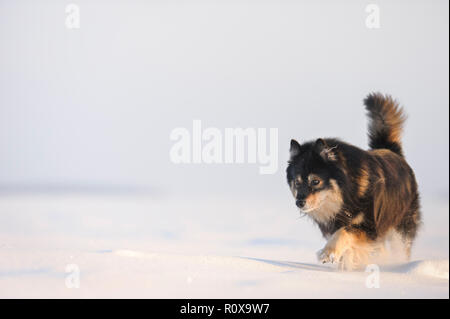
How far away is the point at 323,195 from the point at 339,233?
43cm

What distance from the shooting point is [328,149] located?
6.29 m

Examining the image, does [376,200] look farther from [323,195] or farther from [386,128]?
[386,128]

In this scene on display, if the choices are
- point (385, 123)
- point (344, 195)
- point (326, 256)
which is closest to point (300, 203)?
point (344, 195)

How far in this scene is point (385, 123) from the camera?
7.71 metres

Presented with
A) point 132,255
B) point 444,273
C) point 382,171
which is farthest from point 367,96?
point 132,255

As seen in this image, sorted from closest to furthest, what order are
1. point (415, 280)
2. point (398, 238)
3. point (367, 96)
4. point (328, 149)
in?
point (415, 280), point (328, 149), point (398, 238), point (367, 96)

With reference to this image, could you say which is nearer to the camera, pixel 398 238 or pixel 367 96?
pixel 398 238

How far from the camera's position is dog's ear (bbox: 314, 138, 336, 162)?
6.29 metres

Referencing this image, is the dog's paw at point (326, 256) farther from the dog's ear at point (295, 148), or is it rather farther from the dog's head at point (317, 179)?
the dog's ear at point (295, 148)

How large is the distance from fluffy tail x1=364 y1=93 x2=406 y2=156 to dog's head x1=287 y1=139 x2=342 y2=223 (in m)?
1.60

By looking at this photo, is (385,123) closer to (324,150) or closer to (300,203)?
(324,150)

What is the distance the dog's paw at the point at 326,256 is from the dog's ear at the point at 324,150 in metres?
0.96

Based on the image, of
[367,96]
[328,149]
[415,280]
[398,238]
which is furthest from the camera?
[367,96]

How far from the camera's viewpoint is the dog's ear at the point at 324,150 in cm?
629
